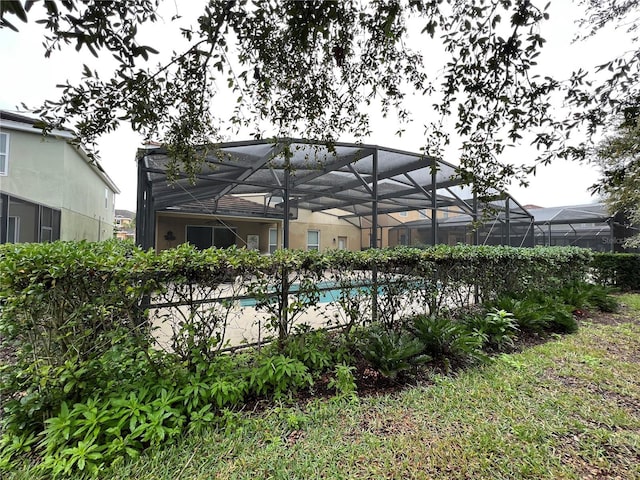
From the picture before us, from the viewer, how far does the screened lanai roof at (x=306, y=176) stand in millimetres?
5078

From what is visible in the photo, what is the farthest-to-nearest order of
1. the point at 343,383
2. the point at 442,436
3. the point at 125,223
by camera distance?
the point at 125,223, the point at 343,383, the point at 442,436

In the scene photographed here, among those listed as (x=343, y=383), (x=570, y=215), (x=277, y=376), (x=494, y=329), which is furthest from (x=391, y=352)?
(x=570, y=215)

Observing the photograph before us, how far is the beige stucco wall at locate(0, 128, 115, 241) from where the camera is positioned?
6246mm

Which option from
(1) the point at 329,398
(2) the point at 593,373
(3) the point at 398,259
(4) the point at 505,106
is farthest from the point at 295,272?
(2) the point at 593,373

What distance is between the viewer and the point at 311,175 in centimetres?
739

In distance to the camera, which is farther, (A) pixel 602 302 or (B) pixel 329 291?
(A) pixel 602 302

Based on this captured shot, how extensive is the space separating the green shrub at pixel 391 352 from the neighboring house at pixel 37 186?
5058 mm

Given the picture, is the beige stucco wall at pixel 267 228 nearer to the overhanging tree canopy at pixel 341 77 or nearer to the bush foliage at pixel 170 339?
the bush foliage at pixel 170 339

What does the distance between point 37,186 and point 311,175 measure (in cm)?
656

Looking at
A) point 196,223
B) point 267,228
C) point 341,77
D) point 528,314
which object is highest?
point 341,77

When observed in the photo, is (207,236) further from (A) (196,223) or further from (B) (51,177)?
(B) (51,177)

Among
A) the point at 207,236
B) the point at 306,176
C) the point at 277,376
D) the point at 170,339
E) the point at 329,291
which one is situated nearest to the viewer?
the point at 170,339

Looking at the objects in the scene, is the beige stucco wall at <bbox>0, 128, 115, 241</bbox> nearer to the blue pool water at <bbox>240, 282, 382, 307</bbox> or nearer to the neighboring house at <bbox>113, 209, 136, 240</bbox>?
the blue pool water at <bbox>240, 282, 382, 307</bbox>

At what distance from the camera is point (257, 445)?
189cm
